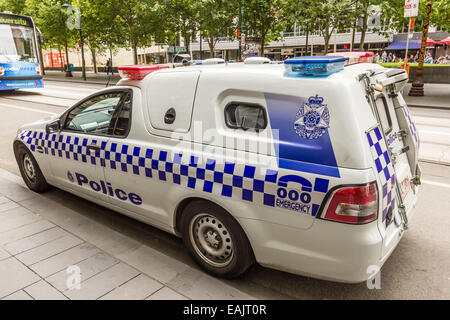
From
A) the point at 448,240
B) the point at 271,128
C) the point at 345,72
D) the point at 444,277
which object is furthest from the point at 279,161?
the point at 448,240

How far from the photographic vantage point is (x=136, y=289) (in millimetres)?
2912

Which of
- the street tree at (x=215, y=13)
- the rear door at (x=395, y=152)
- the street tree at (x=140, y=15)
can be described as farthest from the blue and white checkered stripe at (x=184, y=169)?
the street tree at (x=140, y=15)

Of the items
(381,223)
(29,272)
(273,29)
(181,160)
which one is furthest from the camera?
(273,29)

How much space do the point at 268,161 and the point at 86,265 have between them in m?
1.98

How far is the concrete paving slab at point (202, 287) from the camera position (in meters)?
2.85

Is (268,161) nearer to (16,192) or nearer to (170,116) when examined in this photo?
(170,116)

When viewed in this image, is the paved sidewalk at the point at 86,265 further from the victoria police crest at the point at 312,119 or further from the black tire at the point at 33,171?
the victoria police crest at the point at 312,119

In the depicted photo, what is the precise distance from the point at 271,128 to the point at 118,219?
2.56 metres

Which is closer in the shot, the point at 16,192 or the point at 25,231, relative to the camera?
the point at 25,231

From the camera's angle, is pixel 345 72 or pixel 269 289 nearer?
pixel 345 72

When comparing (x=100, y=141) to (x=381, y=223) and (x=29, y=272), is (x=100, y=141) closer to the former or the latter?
(x=29, y=272)

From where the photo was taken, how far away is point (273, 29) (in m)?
26.3

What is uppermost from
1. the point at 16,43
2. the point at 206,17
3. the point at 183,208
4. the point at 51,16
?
the point at 51,16

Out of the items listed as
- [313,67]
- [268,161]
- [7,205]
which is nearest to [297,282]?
[268,161]
